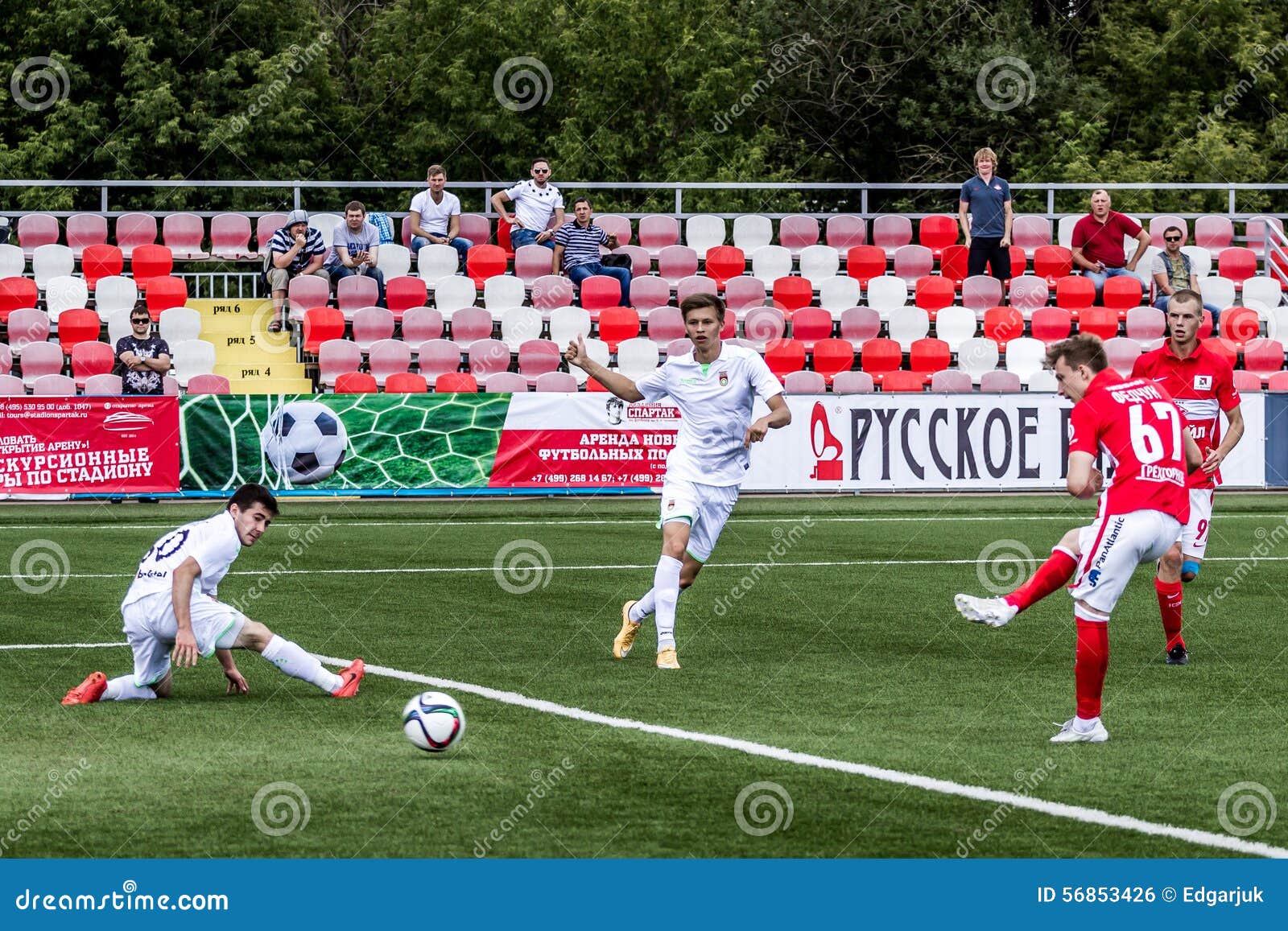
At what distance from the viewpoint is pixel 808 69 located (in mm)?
44031

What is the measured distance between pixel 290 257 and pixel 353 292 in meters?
1.03

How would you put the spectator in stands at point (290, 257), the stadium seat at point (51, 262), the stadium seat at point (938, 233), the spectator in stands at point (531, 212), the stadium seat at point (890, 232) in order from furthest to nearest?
the stadium seat at point (938, 233) → the stadium seat at point (890, 232) → the spectator in stands at point (531, 212) → the stadium seat at point (51, 262) → the spectator in stands at point (290, 257)

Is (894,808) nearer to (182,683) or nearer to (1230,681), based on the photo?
(1230,681)

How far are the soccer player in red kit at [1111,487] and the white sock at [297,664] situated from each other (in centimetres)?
356

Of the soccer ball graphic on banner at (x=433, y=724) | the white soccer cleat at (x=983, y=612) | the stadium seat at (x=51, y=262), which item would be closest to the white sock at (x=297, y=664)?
the soccer ball graphic on banner at (x=433, y=724)

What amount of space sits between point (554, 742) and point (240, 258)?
70.8ft

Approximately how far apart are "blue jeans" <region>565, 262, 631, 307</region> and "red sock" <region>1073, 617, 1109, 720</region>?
19.5 m

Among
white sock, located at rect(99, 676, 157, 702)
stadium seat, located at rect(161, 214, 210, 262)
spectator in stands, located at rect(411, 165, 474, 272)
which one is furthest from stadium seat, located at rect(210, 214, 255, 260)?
white sock, located at rect(99, 676, 157, 702)

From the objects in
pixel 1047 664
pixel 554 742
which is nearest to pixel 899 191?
pixel 1047 664

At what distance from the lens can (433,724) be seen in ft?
24.8

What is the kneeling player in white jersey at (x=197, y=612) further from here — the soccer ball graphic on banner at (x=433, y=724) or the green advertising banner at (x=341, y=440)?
the green advertising banner at (x=341, y=440)

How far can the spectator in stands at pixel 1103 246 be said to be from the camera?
27.4m

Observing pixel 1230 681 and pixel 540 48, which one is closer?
pixel 1230 681

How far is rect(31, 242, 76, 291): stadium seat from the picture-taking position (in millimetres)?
27375
